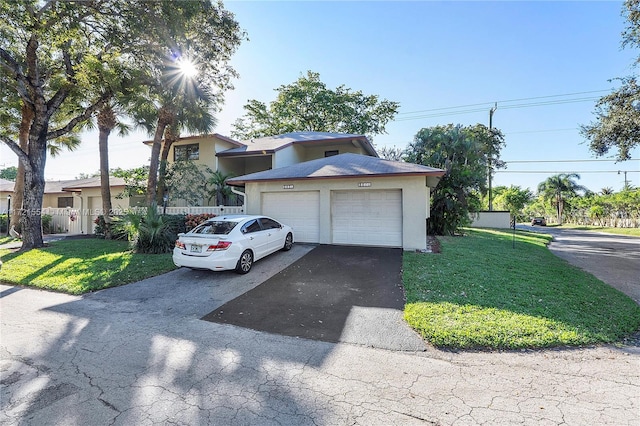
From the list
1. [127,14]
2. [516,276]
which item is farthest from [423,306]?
[127,14]

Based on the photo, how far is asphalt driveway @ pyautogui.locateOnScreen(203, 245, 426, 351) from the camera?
4.61 metres

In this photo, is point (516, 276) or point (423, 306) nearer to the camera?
point (423, 306)

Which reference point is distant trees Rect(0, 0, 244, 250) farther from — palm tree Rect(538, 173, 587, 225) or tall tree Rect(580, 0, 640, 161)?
palm tree Rect(538, 173, 587, 225)

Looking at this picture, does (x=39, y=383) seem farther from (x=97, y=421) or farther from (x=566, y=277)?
(x=566, y=277)

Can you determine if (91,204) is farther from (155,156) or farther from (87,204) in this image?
(155,156)

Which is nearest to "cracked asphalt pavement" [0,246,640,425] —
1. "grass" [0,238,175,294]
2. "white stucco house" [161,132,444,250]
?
"grass" [0,238,175,294]

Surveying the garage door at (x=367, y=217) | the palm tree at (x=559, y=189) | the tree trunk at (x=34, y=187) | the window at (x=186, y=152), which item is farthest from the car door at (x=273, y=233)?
the palm tree at (x=559, y=189)

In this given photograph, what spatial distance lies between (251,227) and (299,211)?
3.43 m

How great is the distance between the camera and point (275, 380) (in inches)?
129

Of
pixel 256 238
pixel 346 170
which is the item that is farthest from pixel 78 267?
pixel 346 170

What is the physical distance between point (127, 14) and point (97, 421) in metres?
12.7

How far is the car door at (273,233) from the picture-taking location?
30.5 ft

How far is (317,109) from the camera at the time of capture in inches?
1111

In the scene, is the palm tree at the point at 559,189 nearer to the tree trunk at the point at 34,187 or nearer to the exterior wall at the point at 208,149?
the exterior wall at the point at 208,149
